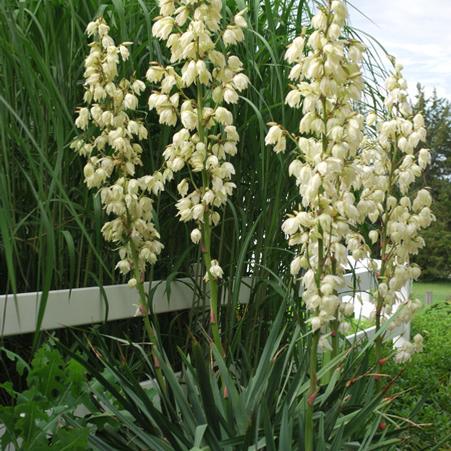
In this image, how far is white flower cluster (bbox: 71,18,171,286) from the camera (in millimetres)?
2262

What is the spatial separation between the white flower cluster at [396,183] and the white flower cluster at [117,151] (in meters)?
0.76

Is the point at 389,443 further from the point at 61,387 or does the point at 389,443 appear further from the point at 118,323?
the point at 118,323

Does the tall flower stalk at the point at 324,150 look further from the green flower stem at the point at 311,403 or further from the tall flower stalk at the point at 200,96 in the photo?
the tall flower stalk at the point at 200,96

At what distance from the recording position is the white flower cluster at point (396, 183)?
2.57m

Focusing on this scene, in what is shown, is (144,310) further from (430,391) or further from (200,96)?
(430,391)

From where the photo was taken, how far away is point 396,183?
2.65 metres

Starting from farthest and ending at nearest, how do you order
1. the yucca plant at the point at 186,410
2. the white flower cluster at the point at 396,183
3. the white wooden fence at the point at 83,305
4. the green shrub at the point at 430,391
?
the green shrub at the point at 430,391 < the white flower cluster at the point at 396,183 < the white wooden fence at the point at 83,305 < the yucca plant at the point at 186,410

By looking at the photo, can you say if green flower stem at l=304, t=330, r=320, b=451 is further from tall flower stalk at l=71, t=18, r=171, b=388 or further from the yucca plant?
tall flower stalk at l=71, t=18, r=171, b=388

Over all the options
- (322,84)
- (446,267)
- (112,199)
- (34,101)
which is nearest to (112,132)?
(112,199)

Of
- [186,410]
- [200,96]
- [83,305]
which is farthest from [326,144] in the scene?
[83,305]

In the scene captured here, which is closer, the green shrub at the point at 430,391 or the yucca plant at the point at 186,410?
the yucca plant at the point at 186,410

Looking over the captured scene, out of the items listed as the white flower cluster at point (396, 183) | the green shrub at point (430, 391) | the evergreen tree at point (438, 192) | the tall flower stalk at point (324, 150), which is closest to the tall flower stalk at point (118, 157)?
the tall flower stalk at point (324, 150)

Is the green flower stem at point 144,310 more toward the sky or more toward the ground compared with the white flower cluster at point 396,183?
more toward the ground

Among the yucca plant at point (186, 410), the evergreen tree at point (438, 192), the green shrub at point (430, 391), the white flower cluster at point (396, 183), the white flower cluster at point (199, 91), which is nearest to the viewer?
the yucca plant at point (186, 410)
